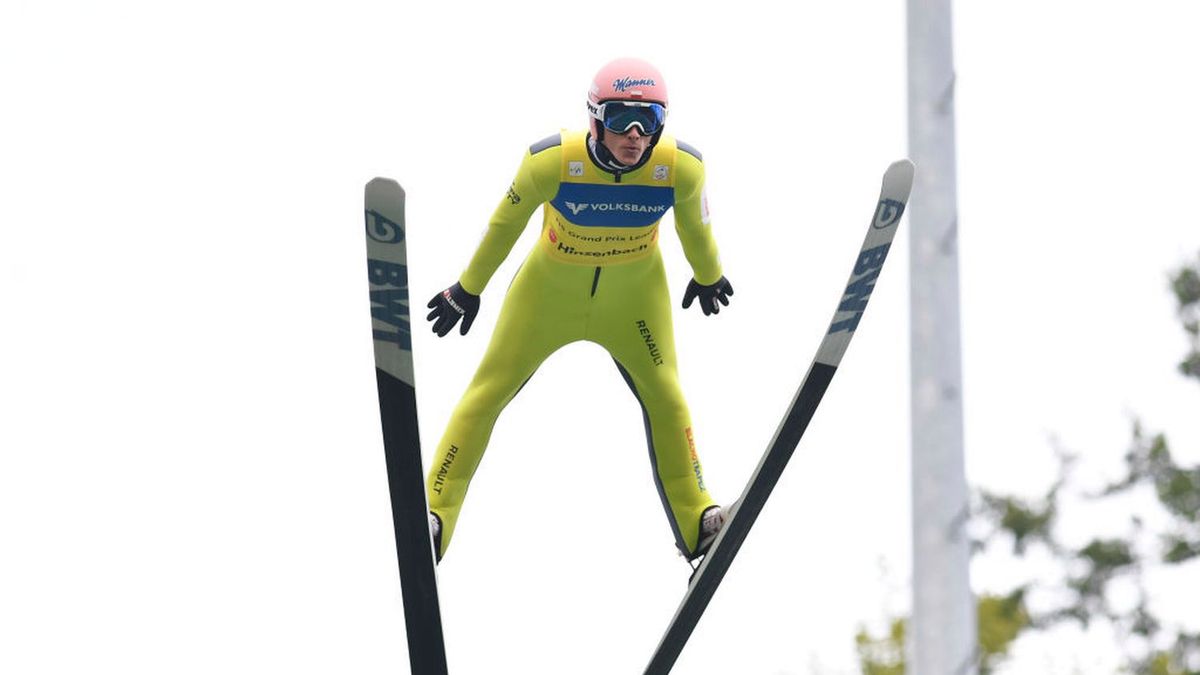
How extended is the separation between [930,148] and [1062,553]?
921 inches

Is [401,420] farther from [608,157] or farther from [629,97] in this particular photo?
[629,97]

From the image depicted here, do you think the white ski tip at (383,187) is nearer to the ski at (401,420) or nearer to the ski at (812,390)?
the ski at (401,420)

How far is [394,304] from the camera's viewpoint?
7180mm

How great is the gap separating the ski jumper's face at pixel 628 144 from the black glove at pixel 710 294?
0.75 m

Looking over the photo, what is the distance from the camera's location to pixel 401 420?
291 inches

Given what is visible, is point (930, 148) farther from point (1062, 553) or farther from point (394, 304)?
point (1062, 553)

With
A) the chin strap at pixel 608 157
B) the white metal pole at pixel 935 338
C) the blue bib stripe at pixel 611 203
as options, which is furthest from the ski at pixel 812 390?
the white metal pole at pixel 935 338

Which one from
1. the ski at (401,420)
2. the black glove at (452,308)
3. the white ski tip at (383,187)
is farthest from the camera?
the black glove at (452,308)

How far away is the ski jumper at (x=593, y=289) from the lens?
7371mm

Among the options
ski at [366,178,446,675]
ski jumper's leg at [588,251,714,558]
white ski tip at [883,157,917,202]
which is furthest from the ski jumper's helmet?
white ski tip at [883,157,917,202]

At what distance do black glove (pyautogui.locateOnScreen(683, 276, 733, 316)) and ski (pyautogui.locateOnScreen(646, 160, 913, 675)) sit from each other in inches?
15.1

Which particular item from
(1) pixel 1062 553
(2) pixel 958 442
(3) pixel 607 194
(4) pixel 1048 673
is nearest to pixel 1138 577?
(1) pixel 1062 553

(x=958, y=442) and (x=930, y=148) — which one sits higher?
(x=930, y=148)

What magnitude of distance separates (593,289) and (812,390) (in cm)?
87
